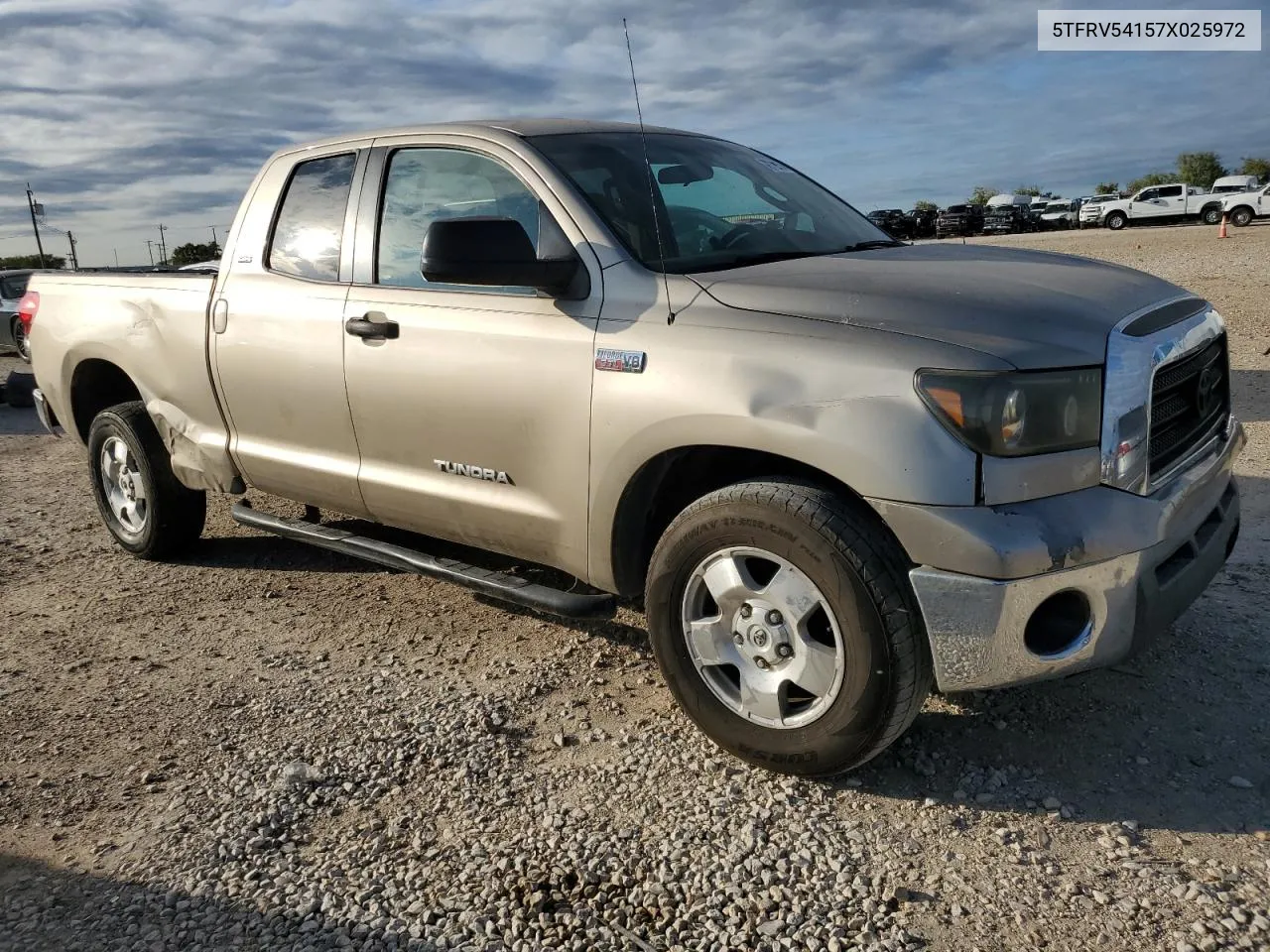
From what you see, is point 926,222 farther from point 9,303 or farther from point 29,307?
point 29,307

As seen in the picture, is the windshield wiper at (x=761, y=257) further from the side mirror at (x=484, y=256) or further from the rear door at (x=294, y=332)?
the rear door at (x=294, y=332)

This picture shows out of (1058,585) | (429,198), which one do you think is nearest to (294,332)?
(429,198)

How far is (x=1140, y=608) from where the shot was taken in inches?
106

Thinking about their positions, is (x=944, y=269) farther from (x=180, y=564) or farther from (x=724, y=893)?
(x=180, y=564)

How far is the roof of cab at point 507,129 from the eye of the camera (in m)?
3.74

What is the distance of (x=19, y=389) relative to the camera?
35.8ft

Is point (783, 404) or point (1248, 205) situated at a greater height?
point (783, 404)

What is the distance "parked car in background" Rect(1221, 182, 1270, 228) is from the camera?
35562 millimetres

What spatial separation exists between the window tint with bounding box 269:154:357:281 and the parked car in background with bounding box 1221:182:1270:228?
38.5m

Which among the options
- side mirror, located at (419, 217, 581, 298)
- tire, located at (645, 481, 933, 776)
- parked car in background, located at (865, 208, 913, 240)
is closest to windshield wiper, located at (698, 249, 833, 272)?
side mirror, located at (419, 217, 581, 298)

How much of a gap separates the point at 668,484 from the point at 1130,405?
1354 millimetres

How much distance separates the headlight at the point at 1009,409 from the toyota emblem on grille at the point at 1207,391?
759mm

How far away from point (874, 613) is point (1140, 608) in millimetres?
696

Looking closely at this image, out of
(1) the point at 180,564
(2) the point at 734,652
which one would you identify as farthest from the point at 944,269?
(1) the point at 180,564
